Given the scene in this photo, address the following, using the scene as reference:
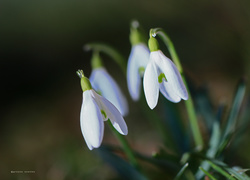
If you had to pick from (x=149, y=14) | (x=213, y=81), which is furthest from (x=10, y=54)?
(x=213, y=81)

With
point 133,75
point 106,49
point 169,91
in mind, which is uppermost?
point 106,49

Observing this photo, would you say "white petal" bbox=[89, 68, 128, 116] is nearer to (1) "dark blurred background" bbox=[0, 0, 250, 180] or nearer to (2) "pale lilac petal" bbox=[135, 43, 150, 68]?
(2) "pale lilac petal" bbox=[135, 43, 150, 68]

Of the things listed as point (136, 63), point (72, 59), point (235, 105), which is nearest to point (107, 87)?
point (136, 63)

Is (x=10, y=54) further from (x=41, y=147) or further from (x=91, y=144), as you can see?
(x=91, y=144)

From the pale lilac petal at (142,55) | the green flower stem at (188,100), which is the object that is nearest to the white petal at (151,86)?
the green flower stem at (188,100)

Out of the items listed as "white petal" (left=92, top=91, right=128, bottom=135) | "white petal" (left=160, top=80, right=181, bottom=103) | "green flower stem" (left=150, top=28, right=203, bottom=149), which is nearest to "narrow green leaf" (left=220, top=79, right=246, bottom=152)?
"green flower stem" (left=150, top=28, right=203, bottom=149)

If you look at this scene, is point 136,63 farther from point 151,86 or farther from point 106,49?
point 151,86
